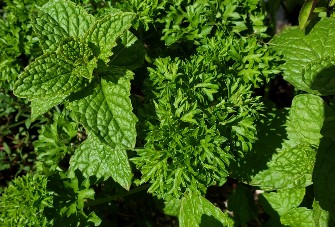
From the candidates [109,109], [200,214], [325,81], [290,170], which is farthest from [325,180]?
[109,109]

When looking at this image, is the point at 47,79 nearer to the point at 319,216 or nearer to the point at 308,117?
the point at 308,117

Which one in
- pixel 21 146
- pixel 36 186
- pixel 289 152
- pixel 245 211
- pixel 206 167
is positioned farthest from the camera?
pixel 21 146

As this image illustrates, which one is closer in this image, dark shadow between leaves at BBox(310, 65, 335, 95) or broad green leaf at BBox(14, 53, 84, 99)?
broad green leaf at BBox(14, 53, 84, 99)

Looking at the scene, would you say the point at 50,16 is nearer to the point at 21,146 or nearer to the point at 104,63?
the point at 104,63

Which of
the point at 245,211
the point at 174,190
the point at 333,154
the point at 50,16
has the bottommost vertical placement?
the point at 245,211

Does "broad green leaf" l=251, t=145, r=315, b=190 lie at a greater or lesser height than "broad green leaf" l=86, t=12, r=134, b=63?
lesser

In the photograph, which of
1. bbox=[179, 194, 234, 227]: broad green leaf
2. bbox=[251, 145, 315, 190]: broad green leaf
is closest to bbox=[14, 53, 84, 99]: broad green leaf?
bbox=[179, 194, 234, 227]: broad green leaf

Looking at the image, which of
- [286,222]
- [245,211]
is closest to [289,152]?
[286,222]

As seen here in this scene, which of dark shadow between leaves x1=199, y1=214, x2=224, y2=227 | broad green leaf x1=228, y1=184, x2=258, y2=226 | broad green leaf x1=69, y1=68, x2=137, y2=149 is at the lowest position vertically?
broad green leaf x1=228, y1=184, x2=258, y2=226

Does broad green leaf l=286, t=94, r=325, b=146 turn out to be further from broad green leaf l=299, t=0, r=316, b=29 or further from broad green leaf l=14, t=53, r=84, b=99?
broad green leaf l=14, t=53, r=84, b=99
